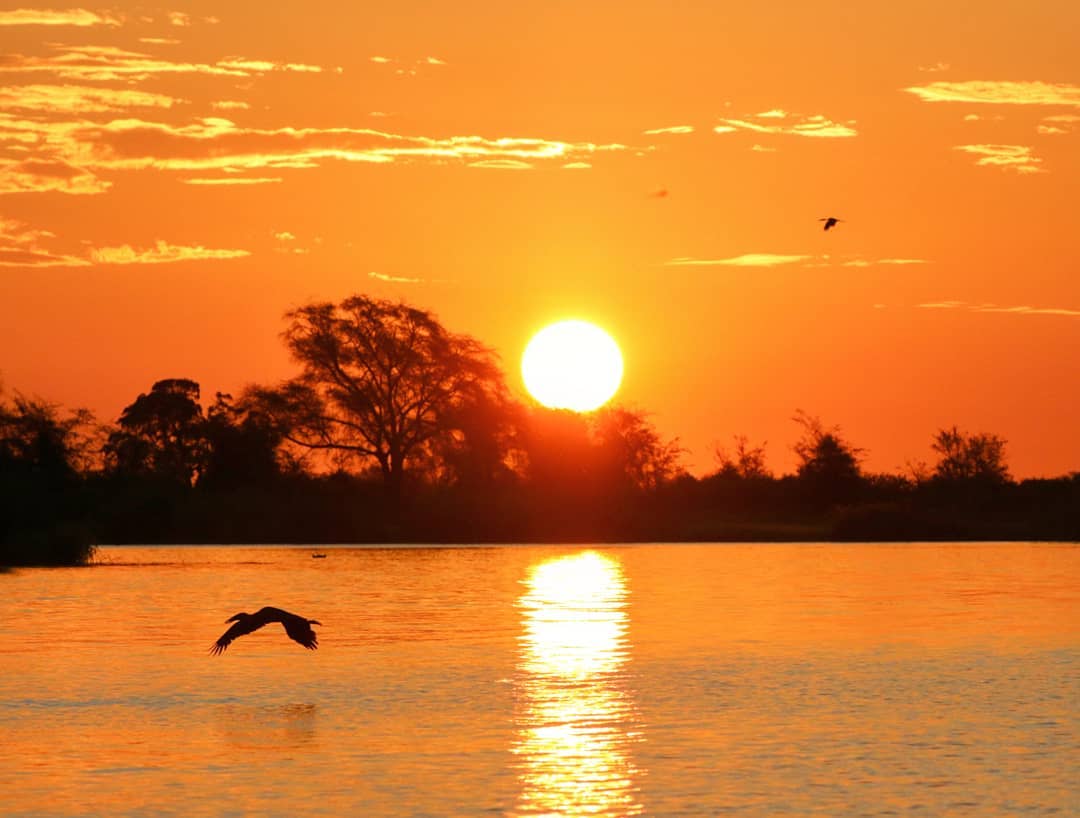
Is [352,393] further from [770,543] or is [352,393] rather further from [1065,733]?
[1065,733]

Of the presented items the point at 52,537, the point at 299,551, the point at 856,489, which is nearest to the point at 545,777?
the point at 52,537

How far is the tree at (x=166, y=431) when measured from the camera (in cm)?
10262

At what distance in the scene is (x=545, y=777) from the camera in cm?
1925

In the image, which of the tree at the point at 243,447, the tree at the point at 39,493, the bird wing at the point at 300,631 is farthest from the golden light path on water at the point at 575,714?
the tree at the point at 243,447

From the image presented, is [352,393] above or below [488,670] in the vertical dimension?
above

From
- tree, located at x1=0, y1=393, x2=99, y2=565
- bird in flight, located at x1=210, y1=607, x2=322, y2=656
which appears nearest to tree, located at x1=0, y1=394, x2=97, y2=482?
tree, located at x1=0, y1=393, x2=99, y2=565

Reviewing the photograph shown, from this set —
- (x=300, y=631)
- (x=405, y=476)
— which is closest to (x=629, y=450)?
(x=405, y=476)

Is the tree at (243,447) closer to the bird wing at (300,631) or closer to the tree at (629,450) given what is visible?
the tree at (629,450)

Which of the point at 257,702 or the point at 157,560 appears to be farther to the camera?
the point at 157,560

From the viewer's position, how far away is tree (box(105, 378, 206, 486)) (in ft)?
337

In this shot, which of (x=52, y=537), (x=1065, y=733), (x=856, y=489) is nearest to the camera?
(x=1065, y=733)

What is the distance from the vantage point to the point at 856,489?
103625mm

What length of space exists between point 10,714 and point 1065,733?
45.4 feet

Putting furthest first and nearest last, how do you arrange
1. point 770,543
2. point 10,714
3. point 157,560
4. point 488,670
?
1. point 770,543
2. point 157,560
3. point 488,670
4. point 10,714
